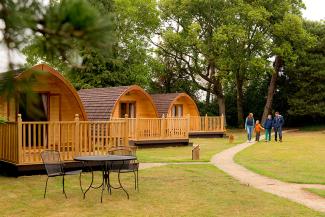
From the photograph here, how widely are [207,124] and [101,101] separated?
10.3 metres

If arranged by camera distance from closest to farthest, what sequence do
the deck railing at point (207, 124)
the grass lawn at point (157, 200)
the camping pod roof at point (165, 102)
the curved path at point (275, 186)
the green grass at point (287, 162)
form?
1. the grass lawn at point (157, 200)
2. the curved path at point (275, 186)
3. the green grass at point (287, 162)
4. the camping pod roof at point (165, 102)
5. the deck railing at point (207, 124)

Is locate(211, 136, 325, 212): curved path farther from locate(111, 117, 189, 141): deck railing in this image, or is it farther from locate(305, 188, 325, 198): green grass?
locate(111, 117, 189, 141): deck railing

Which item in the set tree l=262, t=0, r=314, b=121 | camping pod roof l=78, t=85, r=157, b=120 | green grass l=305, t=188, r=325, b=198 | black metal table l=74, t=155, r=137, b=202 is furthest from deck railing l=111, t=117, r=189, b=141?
tree l=262, t=0, r=314, b=121

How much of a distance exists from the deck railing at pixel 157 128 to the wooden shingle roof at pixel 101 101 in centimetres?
177

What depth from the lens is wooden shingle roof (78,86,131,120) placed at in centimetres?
2662

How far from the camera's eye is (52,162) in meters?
11.2

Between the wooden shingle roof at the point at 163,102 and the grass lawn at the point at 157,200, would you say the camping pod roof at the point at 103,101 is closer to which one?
the wooden shingle roof at the point at 163,102

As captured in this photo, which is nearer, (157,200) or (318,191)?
(157,200)

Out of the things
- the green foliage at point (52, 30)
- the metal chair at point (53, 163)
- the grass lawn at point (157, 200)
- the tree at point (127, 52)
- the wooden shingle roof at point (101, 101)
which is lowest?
the grass lawn at point (157, 200)

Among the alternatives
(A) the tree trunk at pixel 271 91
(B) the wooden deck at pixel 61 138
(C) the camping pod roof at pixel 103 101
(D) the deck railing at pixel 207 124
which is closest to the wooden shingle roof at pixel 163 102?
(D) the deck railing at pixel 207 124

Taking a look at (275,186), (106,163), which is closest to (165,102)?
(275,186)

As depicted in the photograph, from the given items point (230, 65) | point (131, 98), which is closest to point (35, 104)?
point (131, 98)

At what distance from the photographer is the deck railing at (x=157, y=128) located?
25.5m

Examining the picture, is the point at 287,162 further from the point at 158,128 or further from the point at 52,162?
the point at 158,128
